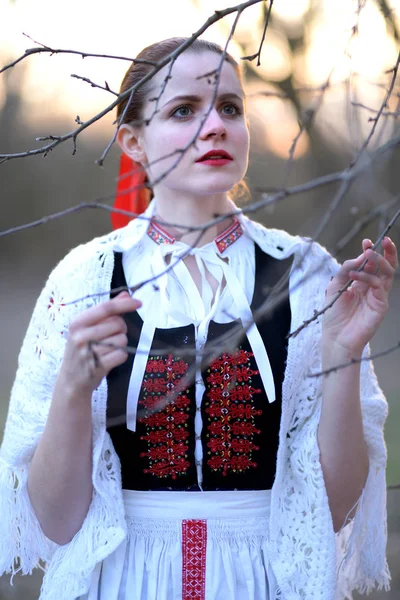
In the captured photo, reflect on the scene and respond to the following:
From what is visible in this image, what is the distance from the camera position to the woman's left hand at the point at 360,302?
4.90ft

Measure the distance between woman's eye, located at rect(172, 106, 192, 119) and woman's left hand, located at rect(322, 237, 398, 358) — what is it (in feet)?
1.55

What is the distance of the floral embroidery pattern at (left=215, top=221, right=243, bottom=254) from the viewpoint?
1812 millimetres

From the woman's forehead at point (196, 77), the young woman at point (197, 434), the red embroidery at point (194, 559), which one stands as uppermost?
the woman's forehead at point (196, 77)

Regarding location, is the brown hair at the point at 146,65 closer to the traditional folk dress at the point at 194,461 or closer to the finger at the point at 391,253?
the traditional folk dress at the point at 194,461

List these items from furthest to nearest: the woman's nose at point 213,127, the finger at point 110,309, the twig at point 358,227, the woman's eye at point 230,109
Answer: the woman's eye at point 230,109, the woman's nose at point 213,127, the finger at point 110,309, the twig at point 358,227

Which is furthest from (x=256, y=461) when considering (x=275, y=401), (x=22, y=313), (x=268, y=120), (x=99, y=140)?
(x=22, y=313)

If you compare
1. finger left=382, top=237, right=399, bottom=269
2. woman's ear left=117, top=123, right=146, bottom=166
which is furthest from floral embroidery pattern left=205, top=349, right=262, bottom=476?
woman's ear left=117, top=123, right=146, bottom=166

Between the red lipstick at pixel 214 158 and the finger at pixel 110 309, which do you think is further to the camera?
the red lipstick at pixel 214 158

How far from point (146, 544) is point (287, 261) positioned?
0.71m

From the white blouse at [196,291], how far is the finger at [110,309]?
0.95 ft

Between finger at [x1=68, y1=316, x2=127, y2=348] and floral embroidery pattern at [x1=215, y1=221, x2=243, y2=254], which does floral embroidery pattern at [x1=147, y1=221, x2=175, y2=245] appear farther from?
finger at [x1=68, y1=316, x2=127, y2=348]

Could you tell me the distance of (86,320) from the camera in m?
1.40

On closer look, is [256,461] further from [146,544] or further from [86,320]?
[86,320]

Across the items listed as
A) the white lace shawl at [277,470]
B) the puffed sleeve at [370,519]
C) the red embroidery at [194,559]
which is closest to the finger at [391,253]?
the white lace shawl at [277,470]
